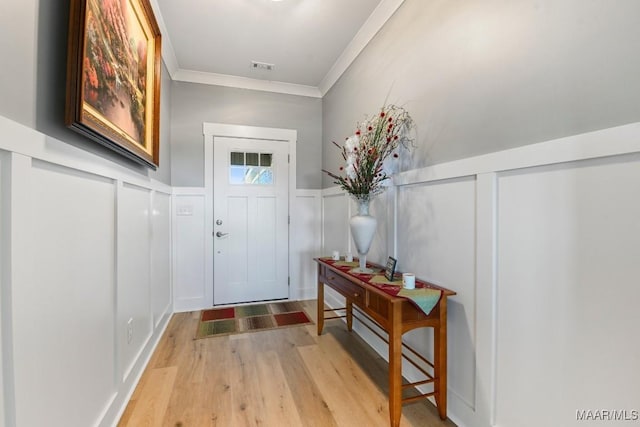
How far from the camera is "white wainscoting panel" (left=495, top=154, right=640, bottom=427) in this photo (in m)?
0.91

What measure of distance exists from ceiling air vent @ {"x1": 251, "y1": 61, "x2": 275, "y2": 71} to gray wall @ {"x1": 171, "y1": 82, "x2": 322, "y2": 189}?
0.36 m

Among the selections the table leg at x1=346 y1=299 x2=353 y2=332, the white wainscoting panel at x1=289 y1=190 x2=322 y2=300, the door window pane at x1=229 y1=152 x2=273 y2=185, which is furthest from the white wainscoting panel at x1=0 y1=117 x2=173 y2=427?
the white wainscoting panel at x1=289 y1=190 x2=322 y2=300

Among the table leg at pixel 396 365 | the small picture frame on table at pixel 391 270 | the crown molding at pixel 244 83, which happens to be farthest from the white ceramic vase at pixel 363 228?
the crown molding at pixel 244 83

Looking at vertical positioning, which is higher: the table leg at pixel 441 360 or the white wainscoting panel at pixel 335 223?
the white wainscoting panel at pixel 335 223

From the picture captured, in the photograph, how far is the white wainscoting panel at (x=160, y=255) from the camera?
2.35 meters

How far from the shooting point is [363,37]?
2432mm

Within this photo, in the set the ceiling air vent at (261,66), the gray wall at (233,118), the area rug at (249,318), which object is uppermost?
the ceiling air vent at (261,66)

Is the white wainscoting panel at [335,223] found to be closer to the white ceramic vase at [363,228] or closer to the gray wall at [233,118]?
the gray wall at [233,118]

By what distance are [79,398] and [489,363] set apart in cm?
179

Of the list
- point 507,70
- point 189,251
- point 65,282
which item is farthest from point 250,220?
point 507,70

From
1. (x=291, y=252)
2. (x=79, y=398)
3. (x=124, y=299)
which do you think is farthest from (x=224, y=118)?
(x=79, y=398)

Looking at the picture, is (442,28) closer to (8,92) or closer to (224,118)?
(8,92)

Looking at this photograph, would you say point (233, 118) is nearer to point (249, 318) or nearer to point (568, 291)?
point (249, 318)

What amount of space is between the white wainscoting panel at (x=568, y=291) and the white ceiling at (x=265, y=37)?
1.69m
